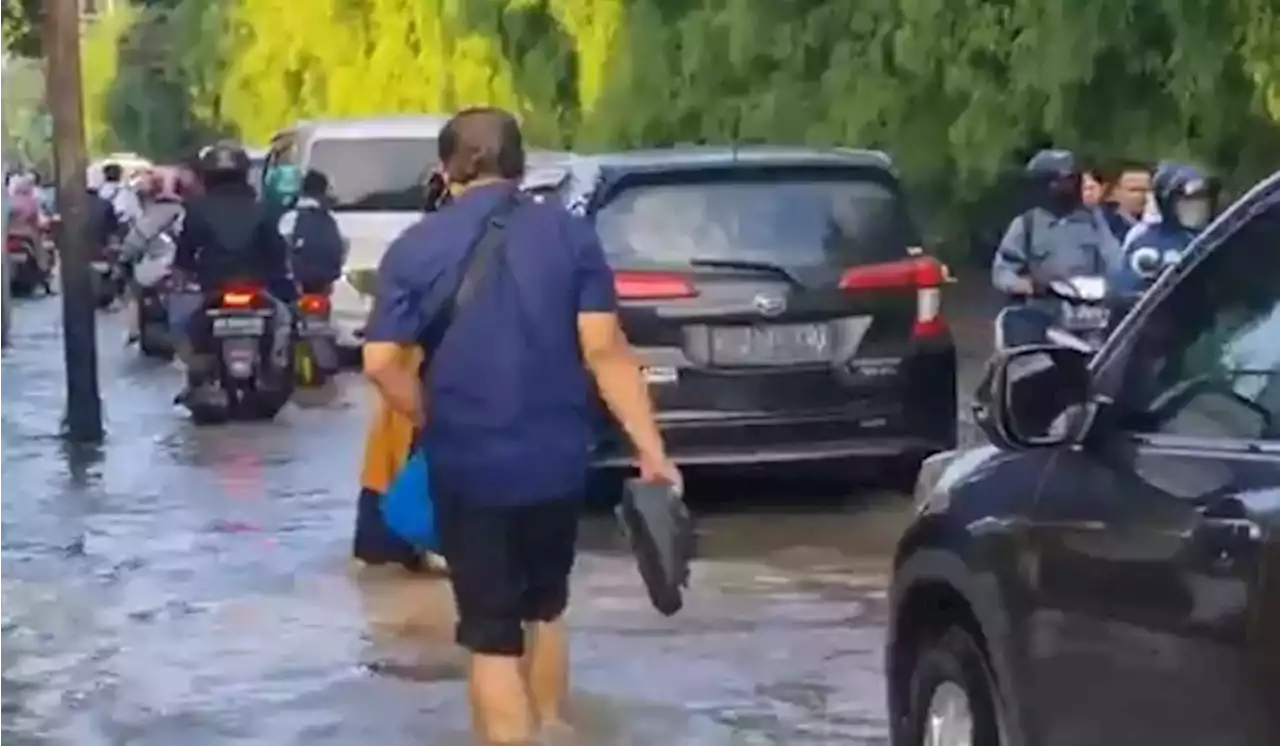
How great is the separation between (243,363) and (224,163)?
52.1 inches

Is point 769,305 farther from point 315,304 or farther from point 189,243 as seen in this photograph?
point 315,304

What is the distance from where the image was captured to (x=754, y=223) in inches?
543

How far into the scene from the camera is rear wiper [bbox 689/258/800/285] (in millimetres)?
13500

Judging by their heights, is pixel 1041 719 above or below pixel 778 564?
above

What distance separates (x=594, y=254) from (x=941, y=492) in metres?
1.37

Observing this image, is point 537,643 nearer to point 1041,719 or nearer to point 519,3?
point 1041,719

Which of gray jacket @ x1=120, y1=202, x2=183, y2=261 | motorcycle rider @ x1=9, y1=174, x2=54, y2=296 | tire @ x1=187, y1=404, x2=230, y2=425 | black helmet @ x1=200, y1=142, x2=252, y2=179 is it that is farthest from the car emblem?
motorcycle rider @ x1=9, y1=174, x2=54, y2=296

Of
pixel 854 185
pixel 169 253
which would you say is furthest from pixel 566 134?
pixel 854 185

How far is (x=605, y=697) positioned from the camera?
9.80 meters

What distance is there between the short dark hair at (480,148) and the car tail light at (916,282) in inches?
225

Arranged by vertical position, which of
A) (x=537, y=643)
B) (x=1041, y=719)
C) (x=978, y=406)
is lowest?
(x=537, y=643)

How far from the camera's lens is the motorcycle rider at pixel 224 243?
1888 cm

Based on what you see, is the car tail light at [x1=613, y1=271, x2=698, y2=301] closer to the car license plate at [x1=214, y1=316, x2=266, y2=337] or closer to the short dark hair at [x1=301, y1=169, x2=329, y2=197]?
the car license plate at [x1=214, y1=316, x2=266, y2=337]

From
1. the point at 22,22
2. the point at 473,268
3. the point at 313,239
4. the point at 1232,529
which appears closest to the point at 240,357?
the point at 313,239
